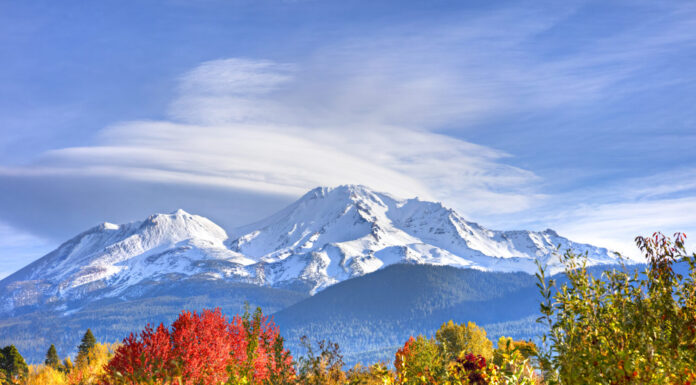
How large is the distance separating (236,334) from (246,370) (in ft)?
25.0

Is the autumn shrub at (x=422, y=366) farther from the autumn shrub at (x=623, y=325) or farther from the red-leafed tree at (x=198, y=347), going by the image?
the red-leafed tree at (x=198, y=347)

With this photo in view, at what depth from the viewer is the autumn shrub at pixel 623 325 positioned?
6.20m

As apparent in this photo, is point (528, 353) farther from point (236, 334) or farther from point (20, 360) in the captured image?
point (20, 360)

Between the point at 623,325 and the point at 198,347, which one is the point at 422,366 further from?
the point at 198,347

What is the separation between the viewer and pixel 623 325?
711cm

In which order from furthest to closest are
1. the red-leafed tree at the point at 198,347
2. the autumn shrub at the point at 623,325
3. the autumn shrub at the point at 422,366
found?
the red-leafed tree at the point at 198,347, the autumn shrub at the point at 422,366, the autumn shrub at the point at 623,325

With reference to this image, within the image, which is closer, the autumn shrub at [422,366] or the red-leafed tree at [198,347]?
the autumn shrub at [422,366]

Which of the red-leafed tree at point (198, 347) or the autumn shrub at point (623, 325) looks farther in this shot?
the red-leafed tree at point (198, 347)

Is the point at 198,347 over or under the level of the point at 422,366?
over

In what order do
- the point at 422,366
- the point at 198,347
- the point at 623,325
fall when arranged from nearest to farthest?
the point at 623,325, the point at 422,366, the point at 198,347

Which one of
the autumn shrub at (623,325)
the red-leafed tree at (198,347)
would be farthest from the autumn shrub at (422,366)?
the red-leafed tree at (198,347)

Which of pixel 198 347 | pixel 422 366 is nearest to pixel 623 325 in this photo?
pixel 422 366

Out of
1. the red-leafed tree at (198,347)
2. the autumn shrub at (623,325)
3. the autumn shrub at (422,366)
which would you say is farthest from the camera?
the red-leafed tree at (198,347)

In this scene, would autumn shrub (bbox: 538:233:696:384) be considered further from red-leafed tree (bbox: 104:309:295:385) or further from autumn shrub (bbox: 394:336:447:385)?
red-leafed tree (bbox: 104:309:295:385)
